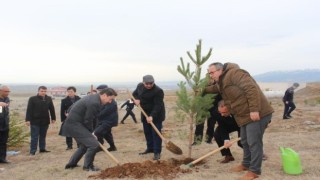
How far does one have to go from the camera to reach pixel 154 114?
25.3ft

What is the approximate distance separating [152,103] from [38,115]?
3.05 m

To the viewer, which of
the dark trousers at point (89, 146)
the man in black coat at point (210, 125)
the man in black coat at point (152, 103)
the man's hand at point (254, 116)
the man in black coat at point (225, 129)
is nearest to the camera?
the man's hand at point (254, 116)

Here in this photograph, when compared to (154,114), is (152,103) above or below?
above

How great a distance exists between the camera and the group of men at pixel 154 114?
18.7 feet

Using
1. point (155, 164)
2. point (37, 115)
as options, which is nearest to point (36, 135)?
point (37, 115)

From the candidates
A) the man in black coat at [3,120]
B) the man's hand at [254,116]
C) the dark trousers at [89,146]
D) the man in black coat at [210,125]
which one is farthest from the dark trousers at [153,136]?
the man in black coat at [3,120]

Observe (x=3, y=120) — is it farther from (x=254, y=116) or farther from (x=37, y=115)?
(x=254, y=116)

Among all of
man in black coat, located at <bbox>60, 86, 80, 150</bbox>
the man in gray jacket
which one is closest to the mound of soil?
the man in gray jacket

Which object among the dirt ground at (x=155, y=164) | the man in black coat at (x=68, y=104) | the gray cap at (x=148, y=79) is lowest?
the dirt ground at (x=155, y=164)

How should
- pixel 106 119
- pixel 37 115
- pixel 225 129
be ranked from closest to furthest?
pixel 225 129 < pixel 106 119 < pixel 37 115

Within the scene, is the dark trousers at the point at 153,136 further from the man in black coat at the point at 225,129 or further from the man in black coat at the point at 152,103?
the man in black coat at the point at 225,129

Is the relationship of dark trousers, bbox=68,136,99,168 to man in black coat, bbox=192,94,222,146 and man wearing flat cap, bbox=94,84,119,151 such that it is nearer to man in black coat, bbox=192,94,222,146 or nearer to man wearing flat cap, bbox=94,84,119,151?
man wearing flat cap, bbox=94,84,119,151

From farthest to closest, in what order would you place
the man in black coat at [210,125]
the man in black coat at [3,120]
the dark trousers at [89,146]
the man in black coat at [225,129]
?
the man in black coat at [3,120] < the man in black coat at [210,125] < the man in black coat at [225,129] < the dark trousers at [89,146]

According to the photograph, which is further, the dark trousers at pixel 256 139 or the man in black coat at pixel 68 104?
the man in black coat at pixel 68 104
